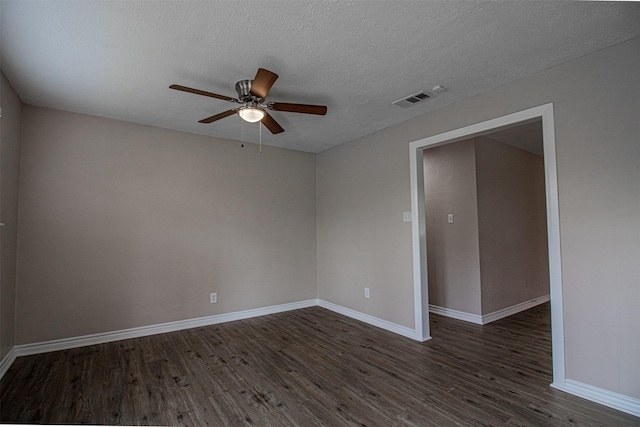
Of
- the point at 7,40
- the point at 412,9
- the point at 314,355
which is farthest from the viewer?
the point at 314,355

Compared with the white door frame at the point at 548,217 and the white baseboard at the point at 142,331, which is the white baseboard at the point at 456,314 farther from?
the white baseboard at the point at 142,331

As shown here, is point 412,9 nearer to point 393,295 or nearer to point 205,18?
point 205,18

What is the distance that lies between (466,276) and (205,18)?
397 centimetres

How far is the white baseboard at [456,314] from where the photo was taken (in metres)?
3.88

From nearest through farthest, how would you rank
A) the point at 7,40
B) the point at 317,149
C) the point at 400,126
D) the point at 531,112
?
the point at 7,40, the point at 531,112, the point at 400,126, the point at 317,149

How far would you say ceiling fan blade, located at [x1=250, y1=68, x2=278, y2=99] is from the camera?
6.55 feet

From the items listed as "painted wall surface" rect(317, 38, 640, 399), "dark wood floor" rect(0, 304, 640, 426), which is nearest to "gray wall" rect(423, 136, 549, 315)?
"dark wood floor" rect(0, 304, 640, 426)

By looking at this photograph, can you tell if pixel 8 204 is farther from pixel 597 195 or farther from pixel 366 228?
pixel 597 195

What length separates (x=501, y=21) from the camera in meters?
1.83

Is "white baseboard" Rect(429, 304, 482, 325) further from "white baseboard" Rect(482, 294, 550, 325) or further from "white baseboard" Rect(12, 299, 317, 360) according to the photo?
"white baseboard" Rect(12, 299, 317, 360)

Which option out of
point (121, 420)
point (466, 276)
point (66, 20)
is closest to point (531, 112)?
point (466, 276)

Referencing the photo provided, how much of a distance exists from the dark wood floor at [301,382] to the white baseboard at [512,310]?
1.19ft

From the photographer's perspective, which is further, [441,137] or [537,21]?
[441,137]

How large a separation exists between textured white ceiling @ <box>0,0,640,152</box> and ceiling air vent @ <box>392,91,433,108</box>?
0.22 feet
